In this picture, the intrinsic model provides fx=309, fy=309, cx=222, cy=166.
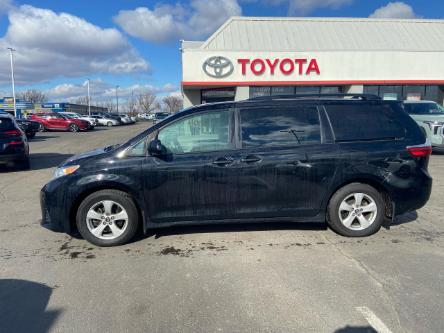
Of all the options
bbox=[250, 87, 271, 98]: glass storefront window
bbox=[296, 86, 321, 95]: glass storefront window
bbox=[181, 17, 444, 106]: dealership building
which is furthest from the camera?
bbox=[296, 86, 321, 95]: glass storefront window

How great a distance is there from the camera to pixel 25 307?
9.04 ft

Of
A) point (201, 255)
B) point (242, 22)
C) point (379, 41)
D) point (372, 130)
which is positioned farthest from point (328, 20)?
point (201, 255)

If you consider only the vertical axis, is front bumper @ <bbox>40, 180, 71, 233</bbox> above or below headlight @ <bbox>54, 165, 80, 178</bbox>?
below

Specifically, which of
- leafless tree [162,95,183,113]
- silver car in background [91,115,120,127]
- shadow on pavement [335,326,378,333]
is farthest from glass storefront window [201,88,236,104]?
leafless tree [162,95,183,113]

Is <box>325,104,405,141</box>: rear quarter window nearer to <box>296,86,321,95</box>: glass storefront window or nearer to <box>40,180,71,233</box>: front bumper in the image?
<box>40,180,71,233</box>: front bumper

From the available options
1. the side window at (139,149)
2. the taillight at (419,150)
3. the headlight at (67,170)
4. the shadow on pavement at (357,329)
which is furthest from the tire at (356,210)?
the headlight at (67,170)

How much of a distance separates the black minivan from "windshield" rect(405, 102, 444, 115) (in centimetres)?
942

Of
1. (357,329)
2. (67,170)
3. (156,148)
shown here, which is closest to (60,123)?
(67,170)

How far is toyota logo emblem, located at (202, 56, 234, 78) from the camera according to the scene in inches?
741

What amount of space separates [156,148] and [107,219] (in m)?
1.14

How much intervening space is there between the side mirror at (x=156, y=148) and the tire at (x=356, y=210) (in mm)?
2332

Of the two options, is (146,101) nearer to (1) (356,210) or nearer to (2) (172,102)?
(2) (172,102)

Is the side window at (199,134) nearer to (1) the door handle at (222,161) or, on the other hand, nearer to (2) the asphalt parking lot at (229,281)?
(1) the door handle at (222,161)

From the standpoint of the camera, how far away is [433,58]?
19.5m
